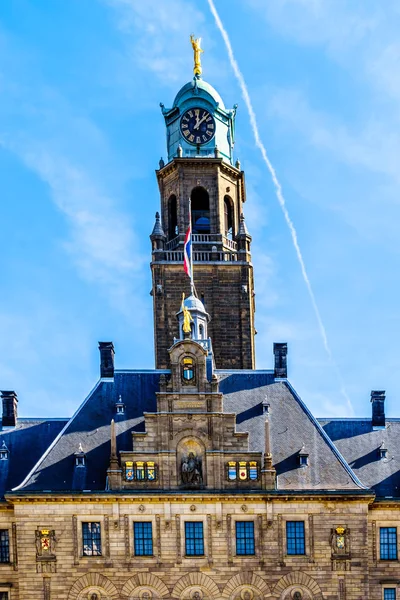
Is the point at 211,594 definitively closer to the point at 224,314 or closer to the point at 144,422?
the point at 144,422

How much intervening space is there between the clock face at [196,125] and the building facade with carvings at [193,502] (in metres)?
22.2

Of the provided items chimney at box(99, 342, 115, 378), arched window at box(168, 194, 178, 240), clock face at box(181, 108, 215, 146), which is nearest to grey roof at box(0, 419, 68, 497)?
chimney at box(99, 342, 115, 378)

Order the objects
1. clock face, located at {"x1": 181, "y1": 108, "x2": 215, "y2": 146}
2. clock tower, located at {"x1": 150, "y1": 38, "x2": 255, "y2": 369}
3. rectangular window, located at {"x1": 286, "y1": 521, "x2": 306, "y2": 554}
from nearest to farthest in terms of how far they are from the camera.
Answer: rectangular window, located at {"x1": 286, "y1": 521, "x2": 306, "y2": 554}, clock tower, located at {"x1": 150, "y1": 38, "x2": 255, "y2": 369}, clock face, located at {"x1": 181, "y1": 108, "x2": 215, "y2": 146}

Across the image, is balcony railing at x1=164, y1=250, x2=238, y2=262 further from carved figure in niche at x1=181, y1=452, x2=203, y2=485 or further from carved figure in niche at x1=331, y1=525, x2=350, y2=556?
carved figure in niche at x1=331, y1=525, x2=350, y2=556

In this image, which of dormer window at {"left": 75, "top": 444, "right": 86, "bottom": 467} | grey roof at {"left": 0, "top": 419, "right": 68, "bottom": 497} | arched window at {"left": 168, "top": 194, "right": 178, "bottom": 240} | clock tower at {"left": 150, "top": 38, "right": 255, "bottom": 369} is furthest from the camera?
arched window at {"left": 168, "top": 194, "right": 178, "bottom": 240}

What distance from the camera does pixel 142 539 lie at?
7338cm

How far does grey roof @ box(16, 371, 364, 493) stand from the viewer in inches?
2936

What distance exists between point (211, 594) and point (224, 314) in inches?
964

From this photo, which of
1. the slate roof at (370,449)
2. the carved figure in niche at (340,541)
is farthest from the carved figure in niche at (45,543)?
the slate roof at (370,449)

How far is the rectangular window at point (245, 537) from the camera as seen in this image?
73688mm

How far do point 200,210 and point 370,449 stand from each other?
2585 centimetres

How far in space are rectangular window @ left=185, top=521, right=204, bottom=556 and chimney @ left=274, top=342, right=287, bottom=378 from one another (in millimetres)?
11774

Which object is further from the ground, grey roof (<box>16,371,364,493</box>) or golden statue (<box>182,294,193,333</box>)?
golden statue (<box>182,294,193,333</box>)

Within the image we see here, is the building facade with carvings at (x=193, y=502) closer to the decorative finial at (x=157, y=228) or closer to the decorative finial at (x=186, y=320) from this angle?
the decorative finial at (x=186, y=320)
